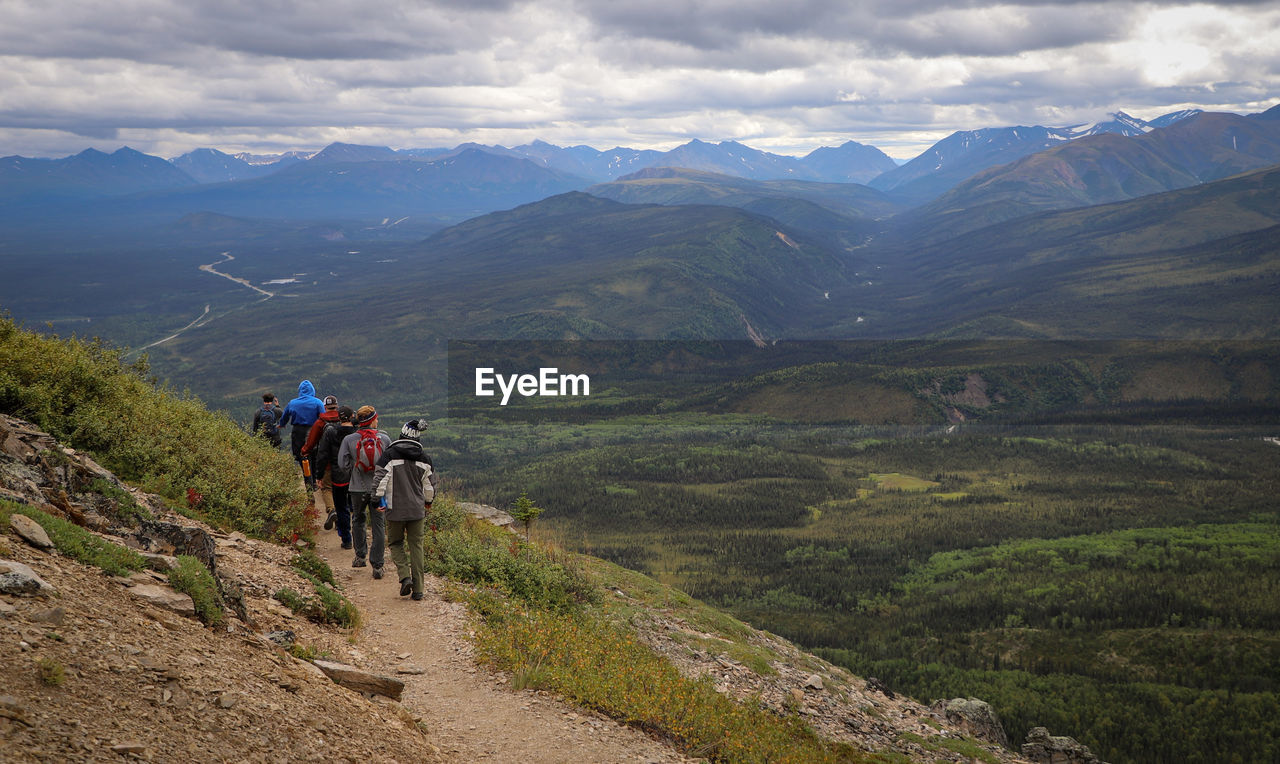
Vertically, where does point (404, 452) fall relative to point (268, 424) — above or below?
above

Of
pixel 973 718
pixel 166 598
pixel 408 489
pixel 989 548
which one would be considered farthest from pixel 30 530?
pixel 989 548

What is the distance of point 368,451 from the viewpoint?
1605 cm

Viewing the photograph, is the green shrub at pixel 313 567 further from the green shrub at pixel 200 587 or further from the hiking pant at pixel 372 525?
the green shrub at pixel 200 587

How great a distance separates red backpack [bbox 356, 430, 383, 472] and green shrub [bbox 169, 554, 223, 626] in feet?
16.1

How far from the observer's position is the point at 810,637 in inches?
1914

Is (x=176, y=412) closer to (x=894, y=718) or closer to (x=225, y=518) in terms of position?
(x=225, y=518)

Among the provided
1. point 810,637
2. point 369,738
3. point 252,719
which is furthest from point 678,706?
point 810,637

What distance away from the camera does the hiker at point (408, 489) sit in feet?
47.4

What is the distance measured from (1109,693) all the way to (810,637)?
51.4ft

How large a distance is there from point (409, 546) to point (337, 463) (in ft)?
10.5

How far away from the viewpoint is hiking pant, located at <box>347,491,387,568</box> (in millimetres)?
15859

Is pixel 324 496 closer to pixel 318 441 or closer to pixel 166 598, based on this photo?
pixel 318 441

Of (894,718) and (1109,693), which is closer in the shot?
(894,718)

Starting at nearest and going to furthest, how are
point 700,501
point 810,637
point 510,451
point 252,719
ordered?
point 252,719, point 810,637, point 700,501, point 510,451
